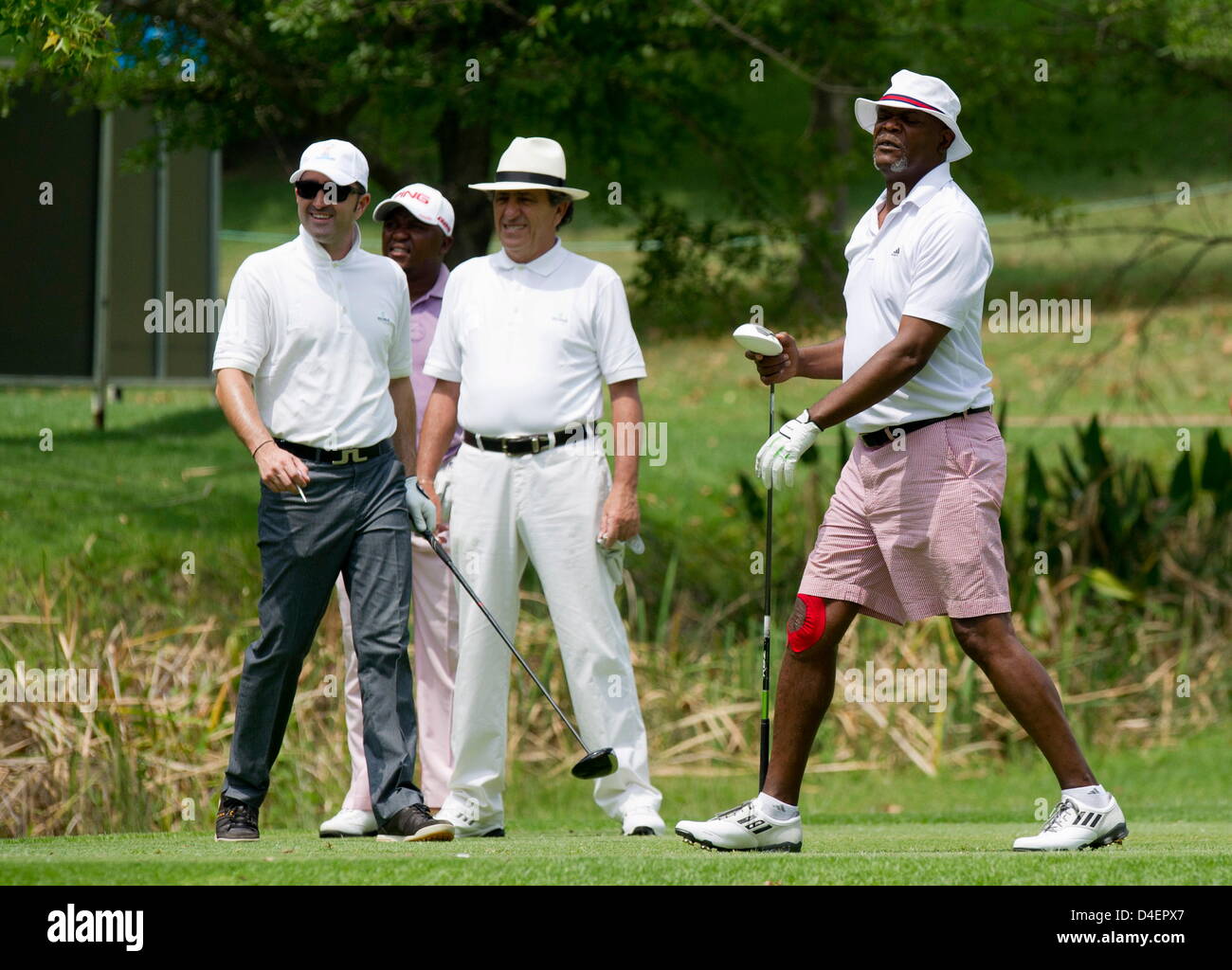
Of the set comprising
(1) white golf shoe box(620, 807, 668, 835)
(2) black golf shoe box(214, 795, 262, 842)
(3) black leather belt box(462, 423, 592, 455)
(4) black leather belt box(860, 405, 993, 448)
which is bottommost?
(1) white golf shoe box(620, 807, 668, 835)

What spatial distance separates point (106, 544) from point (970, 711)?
4.90 meters

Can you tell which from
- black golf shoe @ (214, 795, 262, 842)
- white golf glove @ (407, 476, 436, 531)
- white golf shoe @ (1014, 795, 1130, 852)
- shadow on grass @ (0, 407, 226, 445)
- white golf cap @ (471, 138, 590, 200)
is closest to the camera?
white golf shoe @ (1014, 795, 1130, 852)

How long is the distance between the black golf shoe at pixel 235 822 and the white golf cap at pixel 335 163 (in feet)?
6.59

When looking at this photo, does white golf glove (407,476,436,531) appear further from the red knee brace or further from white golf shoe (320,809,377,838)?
the red knee brace

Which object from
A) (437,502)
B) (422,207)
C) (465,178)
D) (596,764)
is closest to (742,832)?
(596,764)

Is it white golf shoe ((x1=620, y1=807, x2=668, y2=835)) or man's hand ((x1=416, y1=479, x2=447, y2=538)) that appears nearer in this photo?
white golf shoe ((x1=620, y1=807, x2=668, y2=835))

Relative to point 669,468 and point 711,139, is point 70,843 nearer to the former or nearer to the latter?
point 711,139

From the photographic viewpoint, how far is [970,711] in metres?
9.47

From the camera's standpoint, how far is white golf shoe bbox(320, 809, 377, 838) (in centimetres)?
611

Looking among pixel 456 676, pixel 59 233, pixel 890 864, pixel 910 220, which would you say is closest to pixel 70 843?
pixel 456 676

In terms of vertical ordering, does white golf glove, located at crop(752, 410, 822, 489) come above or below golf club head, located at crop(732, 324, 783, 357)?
below

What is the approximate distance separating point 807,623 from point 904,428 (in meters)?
0.62

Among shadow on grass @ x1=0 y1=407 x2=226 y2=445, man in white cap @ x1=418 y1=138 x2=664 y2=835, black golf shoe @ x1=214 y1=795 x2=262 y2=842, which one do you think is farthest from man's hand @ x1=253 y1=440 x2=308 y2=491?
shadow on grass @ x1=0 y1=407 x2=226 y2=445

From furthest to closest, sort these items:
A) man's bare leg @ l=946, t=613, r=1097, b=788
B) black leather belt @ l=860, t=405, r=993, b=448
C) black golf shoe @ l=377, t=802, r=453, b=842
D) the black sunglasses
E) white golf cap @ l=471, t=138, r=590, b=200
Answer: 1. white golf cap @ l=471, t=138, r=590, b=200
2. the black sunglasses
3. black golf shoe @ l=377, t=802, r=453, b=842
4. black leather belt @ l=860, t=405, r=993, b=448
5. man's bare leg @ l=946, t=613, r=1097, b=788
